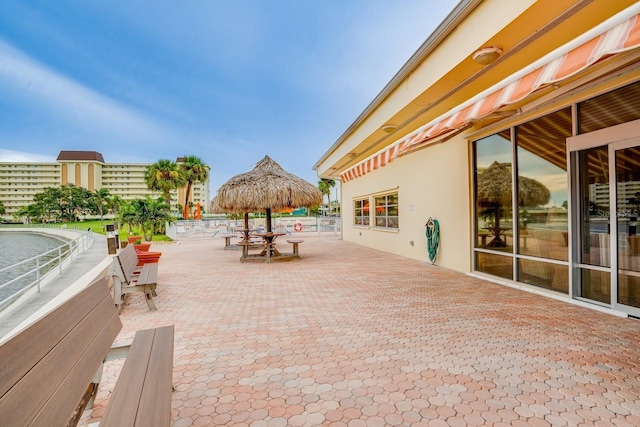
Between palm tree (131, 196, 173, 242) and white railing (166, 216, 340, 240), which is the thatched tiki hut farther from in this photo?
palm tree (131, 196, 173, 242)

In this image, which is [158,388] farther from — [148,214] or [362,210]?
[148,214]

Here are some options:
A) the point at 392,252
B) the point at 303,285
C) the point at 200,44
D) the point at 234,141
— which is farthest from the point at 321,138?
the point at 303,285

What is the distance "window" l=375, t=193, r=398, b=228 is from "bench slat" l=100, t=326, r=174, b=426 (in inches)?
392

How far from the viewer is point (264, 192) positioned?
10961 millimetres

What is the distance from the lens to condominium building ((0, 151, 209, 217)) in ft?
300

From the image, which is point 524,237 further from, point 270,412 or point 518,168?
point 270,412

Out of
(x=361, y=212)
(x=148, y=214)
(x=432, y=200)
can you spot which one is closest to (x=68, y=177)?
(x=148, y=214)

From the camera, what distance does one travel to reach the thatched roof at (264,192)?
36.1ft

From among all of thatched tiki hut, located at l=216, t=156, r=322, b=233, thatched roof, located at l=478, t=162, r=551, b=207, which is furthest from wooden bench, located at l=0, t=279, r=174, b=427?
thatched tiki hut, located at l=216, t=156, r=322, b=233

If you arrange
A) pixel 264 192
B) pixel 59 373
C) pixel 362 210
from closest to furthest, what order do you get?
pixel 59 373
pixel 264 192
pixel 362 210

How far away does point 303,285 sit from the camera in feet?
22.4

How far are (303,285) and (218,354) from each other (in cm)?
343

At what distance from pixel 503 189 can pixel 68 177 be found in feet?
368

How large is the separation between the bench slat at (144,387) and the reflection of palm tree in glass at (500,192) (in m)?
6.07
